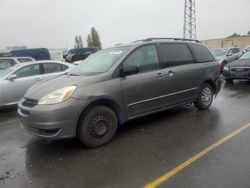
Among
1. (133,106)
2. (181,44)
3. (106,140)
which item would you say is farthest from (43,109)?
(181,44)

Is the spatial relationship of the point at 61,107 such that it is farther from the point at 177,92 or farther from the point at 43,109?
the point at 177,92

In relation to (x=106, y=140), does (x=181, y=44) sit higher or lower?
higher

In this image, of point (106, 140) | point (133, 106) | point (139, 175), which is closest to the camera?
point (139, 175)

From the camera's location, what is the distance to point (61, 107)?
3844 mm

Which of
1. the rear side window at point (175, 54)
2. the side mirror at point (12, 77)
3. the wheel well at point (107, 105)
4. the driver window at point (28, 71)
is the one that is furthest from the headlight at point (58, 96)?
the driver window at point (28, 71)

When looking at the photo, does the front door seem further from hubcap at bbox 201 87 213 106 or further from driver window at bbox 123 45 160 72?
hubcap at bbox 201 87 213 106

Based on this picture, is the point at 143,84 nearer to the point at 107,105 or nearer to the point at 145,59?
the point at 145,59

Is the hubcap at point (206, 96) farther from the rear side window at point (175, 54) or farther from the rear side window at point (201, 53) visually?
the rear side window at point (175, 54)

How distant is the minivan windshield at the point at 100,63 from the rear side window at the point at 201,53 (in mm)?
2150

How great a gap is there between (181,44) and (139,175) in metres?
3.68

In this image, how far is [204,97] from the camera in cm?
627

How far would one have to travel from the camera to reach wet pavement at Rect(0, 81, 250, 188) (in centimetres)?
318

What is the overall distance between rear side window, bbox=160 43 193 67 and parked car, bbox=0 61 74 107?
3.45 metres

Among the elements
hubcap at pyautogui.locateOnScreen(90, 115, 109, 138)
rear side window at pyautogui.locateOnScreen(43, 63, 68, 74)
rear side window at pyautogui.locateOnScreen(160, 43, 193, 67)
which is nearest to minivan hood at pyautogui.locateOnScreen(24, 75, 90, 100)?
hubcap at pyautogui.locateOnScreen(90, 115, 109, 138)
